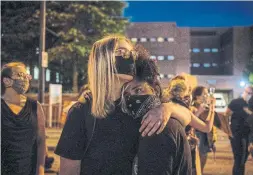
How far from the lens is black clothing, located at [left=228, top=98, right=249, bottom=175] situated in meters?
6.43

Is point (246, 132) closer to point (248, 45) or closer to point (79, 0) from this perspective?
point (79, 0)

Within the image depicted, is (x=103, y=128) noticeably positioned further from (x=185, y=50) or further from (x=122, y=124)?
(x=185, y=50)

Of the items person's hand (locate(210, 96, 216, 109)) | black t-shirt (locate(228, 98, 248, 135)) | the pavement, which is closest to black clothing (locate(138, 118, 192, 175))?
person's hand (locate(210, 96, 216, 109))

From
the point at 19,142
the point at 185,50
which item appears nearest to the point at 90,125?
the point at 19,142

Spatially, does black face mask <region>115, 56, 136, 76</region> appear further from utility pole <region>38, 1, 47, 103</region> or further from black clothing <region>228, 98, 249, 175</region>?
utility pole <region>38, 1, 47, 103</region>

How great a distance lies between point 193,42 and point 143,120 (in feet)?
182

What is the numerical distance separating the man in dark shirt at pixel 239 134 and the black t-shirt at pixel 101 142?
15.9ft

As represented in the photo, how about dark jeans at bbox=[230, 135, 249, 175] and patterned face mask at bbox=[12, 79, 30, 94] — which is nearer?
patterned face mask at bbox=[12, 79, 30, 94]

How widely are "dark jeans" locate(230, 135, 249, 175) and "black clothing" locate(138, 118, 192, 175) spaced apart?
15.8ft

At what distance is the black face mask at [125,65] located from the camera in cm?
205

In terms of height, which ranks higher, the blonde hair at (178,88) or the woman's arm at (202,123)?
the blonde hair at (178,88)

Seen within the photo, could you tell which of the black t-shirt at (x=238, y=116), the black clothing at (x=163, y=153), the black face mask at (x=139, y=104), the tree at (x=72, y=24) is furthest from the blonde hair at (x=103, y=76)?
→ the tree at (x=72, y=24)

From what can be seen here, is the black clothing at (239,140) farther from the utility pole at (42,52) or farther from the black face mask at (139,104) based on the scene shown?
the utility pole at (42,52)

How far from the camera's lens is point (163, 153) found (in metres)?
1.89
